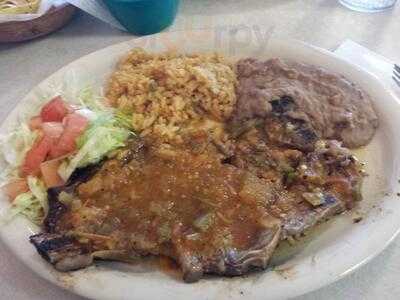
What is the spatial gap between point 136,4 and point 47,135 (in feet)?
2.43

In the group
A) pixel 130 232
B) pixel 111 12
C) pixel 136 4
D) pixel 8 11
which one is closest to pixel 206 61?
pixel 136 4

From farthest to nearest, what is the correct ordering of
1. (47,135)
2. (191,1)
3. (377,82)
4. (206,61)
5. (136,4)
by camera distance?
(191,1), (136,4), (206,61), (377,82), (47,135)

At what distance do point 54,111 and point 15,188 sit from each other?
1.00 feet

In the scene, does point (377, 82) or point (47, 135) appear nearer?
point (47, 135)

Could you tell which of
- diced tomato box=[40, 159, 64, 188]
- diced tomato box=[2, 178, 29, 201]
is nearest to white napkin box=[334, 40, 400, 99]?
diced tomato box=[40, 159, 64, 188]

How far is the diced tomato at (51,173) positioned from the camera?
140 cm

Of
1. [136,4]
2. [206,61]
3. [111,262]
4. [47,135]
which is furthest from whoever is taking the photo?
[136,4]

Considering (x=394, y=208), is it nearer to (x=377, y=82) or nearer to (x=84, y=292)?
(x=377, y=82)

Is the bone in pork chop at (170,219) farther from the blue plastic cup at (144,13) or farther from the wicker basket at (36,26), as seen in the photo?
the wicker basket at (36,26)

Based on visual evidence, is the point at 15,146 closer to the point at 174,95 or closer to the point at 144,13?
the point at 174,95

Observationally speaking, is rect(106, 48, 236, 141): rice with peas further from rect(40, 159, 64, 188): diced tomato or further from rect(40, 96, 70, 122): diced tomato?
rect(40, 159, 64, 188): diced tomato

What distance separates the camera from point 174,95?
1646 mm

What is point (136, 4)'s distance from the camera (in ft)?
6.34

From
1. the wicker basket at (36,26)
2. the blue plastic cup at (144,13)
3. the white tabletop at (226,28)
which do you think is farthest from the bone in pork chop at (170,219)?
the wicker basket at (36,26)
